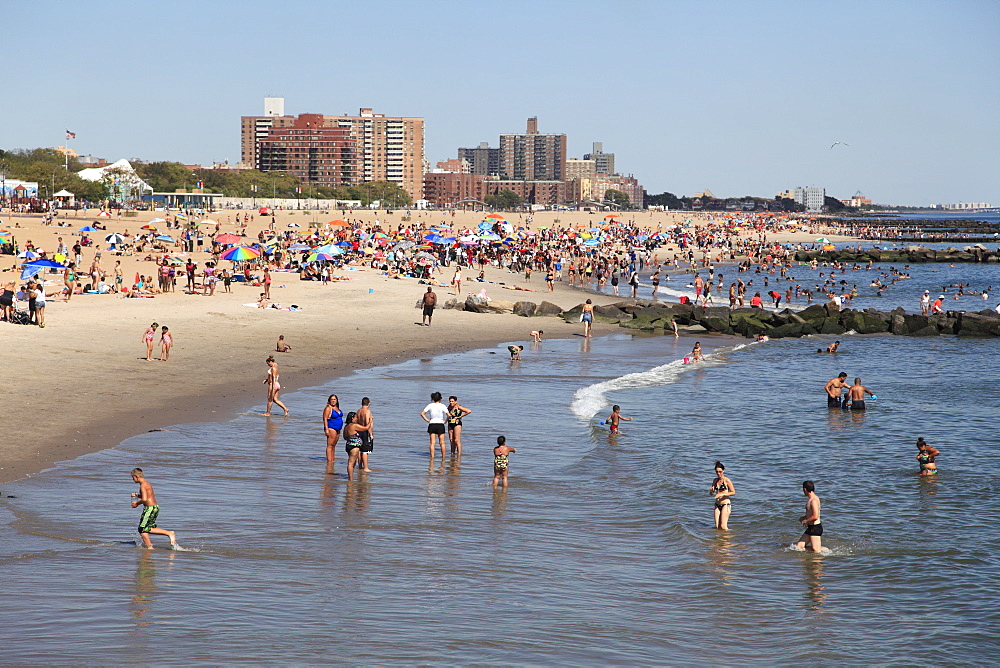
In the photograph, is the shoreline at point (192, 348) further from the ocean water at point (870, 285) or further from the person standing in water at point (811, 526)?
the ocean water at point (870, 285)

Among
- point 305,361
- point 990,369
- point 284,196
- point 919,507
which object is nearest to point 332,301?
point 305,361

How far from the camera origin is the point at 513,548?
11266 millimetres

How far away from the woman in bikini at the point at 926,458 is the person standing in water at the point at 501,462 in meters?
7.13

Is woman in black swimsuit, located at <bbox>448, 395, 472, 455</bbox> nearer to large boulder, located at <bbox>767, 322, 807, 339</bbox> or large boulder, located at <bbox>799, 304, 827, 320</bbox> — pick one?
large boulder, located at <bbox>767, 322, 807, 339</bbox>

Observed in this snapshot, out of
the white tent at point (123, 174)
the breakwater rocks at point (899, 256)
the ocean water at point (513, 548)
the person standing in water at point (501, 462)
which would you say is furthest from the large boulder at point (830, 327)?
the white tent at point (123, 174)

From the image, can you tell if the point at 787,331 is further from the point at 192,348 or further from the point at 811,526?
the point at 811,526

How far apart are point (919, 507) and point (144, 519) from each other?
10923mm

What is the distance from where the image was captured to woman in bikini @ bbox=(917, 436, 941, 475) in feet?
51.8

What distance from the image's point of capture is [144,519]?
10.3 m

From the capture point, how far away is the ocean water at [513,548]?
8586mm

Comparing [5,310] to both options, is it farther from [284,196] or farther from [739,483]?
[284,196]

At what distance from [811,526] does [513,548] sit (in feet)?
12.5

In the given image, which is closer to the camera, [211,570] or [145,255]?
[211,570]

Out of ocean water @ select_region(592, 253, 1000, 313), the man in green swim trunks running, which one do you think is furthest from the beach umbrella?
the man in green swim trunks running
